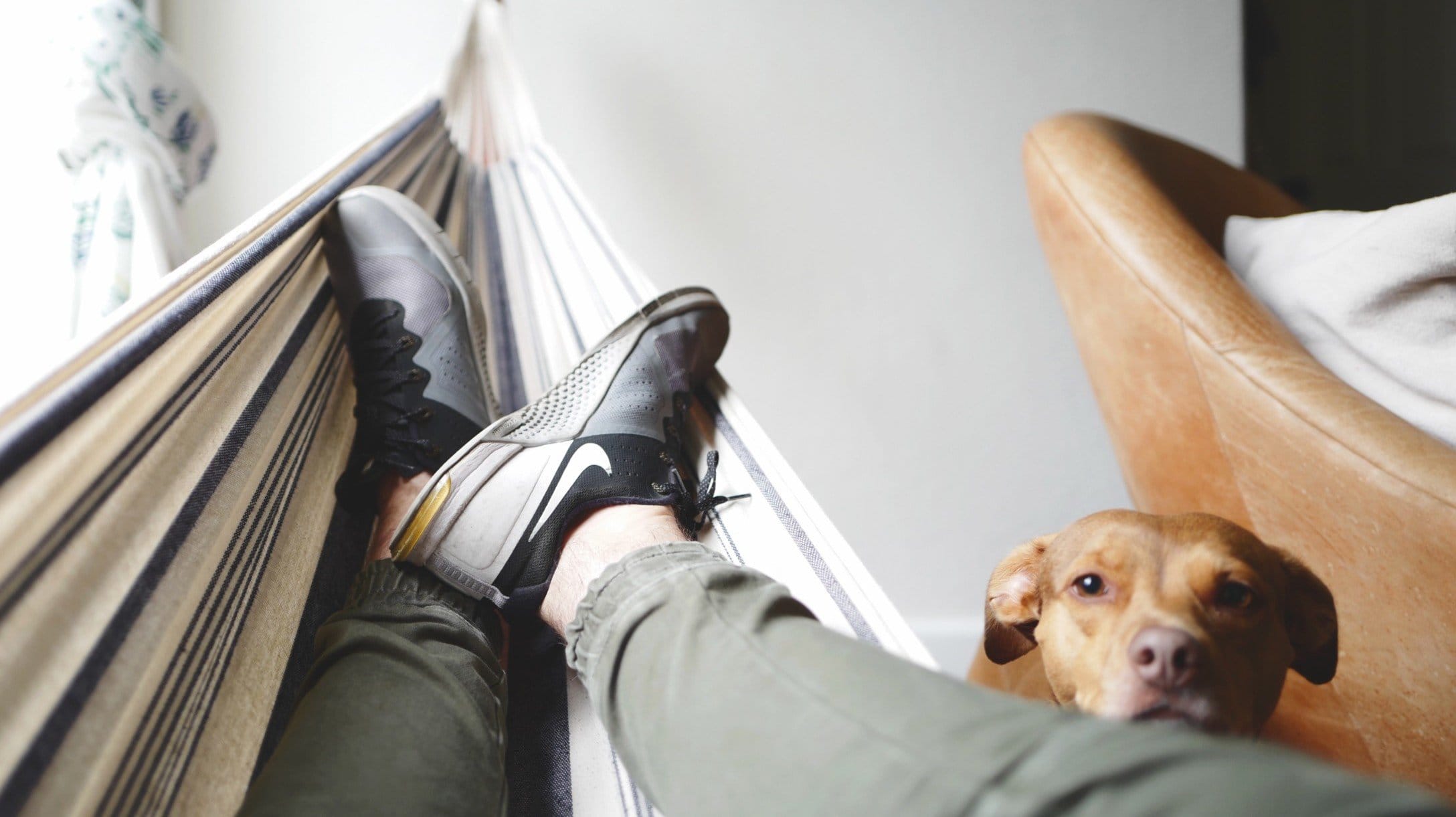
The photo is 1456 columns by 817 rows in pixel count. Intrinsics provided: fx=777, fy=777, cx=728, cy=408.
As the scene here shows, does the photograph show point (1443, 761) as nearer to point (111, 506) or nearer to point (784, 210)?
point (111, 506)

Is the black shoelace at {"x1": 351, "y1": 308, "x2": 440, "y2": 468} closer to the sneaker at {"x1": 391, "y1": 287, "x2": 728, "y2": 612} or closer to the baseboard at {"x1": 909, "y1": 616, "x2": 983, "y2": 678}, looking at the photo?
the sneaker at {"x1": 391, "y1": 287, "x2": 728, "y2": 612}

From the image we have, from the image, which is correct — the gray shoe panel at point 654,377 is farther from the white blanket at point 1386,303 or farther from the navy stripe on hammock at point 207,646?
the white blanket at point 1386,303

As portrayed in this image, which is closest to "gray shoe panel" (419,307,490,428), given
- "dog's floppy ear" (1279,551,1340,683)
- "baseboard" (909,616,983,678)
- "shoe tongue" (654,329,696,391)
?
"shoe tongue" (654,329,696,391)

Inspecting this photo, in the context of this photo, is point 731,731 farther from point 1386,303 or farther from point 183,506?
point 1386,303

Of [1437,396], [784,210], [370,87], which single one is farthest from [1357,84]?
[370,87]

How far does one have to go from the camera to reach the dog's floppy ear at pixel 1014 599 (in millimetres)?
805

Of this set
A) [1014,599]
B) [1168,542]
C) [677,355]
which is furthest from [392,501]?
[1168,542]

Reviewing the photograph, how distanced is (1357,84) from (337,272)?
2866mm

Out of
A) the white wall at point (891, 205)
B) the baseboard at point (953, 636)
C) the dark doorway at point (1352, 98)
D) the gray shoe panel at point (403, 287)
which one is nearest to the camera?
the gray shoe panel at point (403, 287)

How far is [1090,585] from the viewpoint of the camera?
0.72m

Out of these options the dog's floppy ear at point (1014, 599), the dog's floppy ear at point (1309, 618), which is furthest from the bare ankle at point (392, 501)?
the dog's floppy ear at point (1309, 618)

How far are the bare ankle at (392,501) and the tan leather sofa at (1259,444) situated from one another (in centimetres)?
70

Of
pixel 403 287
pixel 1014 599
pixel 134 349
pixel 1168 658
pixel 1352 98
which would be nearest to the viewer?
pixel 134 349

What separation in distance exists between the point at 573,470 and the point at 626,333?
0.20 meters
